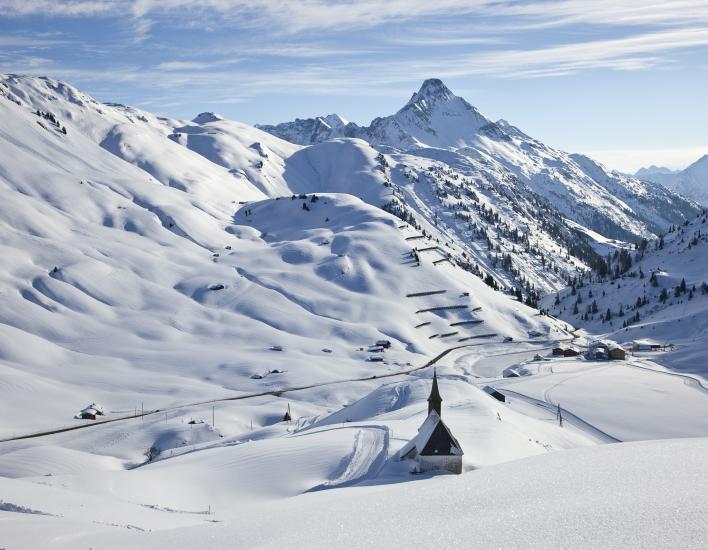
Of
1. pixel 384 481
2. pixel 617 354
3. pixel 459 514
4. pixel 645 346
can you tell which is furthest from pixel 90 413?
pixel 645 346

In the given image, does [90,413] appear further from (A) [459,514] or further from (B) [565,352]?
(B) [565,352]

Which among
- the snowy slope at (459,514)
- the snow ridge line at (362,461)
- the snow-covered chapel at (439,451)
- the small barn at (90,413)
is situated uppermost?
the snowy slope at (459,514)

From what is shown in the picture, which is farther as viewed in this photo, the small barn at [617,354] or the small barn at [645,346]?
the small barn at [645,346]

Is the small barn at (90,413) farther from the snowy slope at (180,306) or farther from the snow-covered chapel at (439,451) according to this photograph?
the snow-covered chapel at (439,451)

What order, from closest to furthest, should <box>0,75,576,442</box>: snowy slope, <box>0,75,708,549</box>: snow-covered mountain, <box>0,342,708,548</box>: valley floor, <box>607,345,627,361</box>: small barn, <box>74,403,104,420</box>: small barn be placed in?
<box>0,342,708,548</box>: valley floor → <box>0,75,708,549</box>: snow-covered mountain → <box>74,403,104,420</box>: small barn → <box>0,75,576,442</box>: snowy slope → <box>607,345,627,361</box>: small barn

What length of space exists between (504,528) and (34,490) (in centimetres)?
2955

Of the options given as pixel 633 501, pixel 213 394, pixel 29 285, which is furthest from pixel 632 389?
pixel 29 285

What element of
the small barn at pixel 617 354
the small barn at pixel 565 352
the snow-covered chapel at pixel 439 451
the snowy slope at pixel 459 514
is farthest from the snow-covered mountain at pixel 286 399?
the small barn at pixel 565 352

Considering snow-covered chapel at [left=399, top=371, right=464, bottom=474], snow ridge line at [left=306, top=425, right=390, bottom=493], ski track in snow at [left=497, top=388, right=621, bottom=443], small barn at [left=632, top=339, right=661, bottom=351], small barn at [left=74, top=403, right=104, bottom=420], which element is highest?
snow-covered chapel at [left=399, top=371, right=464, bottom=474]

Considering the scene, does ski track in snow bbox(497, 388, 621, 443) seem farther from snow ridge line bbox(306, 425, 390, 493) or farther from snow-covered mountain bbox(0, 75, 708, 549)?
snow ridge line bbox(306, 425, 390, 493)

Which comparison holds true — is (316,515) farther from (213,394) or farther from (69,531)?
(213,394)

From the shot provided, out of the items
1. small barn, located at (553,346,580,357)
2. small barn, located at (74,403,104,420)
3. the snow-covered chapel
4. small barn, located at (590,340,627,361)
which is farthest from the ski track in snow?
small barn, located at (74,403,104,420)

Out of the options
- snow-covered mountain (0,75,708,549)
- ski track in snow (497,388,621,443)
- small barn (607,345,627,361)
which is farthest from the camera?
small barn (607,345,627,361)

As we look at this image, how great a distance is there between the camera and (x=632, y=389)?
98250 mm
